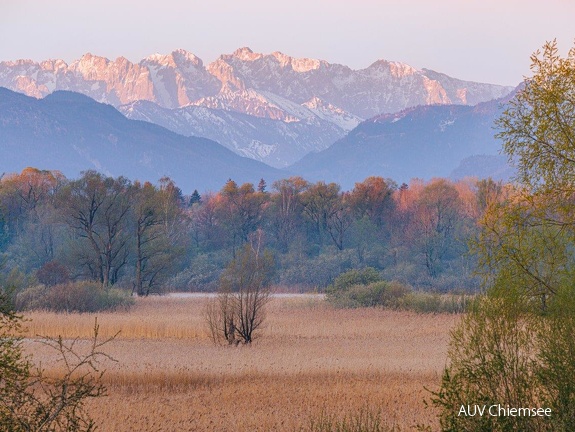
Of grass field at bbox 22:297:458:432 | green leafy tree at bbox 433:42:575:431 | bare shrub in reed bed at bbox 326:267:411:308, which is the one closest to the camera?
green leafy tree at bbox 433:42:575:431

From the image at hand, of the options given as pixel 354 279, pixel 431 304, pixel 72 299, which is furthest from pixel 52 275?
pixel 431 304

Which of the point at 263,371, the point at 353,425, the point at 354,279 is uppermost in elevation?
the point at 354,279

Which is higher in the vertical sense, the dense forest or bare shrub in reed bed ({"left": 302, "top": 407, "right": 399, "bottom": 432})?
the dense forest

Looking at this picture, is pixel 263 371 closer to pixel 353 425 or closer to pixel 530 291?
pixel 353 425

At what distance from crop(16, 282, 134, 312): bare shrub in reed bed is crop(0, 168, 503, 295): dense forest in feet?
9.02

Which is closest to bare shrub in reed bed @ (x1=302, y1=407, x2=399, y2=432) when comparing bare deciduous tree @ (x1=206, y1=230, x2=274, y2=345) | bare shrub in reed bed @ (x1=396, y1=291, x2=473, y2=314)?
bare deciduous tree @ (x1=206, y1=230, x2=274, y2=345)

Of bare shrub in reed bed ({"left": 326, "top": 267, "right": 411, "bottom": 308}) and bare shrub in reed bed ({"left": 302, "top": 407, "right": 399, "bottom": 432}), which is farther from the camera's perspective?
bare shrub in reed bed ({"left": 326, "top": 267, "right": 411, "bottom": 308})

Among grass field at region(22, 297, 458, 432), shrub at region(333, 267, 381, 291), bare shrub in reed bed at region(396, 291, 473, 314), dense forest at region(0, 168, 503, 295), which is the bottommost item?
grass field at region(22, 297, 458, 432)

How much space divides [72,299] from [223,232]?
123 feet

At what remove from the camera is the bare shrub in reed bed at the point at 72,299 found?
148ft

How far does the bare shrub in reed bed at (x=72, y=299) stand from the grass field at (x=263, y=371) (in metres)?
4.55

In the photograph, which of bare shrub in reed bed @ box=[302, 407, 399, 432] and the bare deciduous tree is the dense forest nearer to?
the bare deciduous tree

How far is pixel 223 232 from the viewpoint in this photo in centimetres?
8269

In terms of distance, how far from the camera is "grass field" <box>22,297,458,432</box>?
59.8ft
